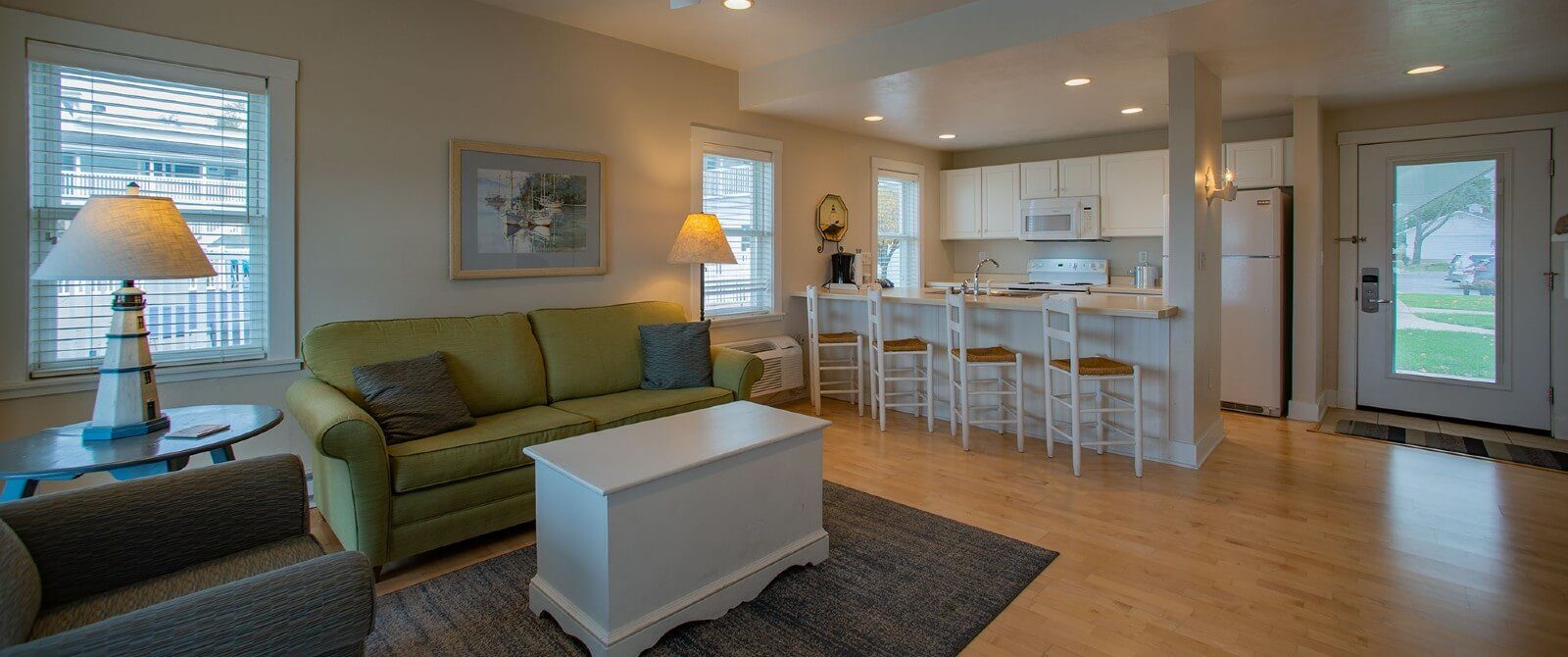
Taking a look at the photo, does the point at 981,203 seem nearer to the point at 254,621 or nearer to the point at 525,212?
the point at 525,212

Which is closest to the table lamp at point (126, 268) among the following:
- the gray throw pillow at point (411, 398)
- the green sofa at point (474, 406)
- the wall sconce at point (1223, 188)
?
the green sofa at point (474, 406)

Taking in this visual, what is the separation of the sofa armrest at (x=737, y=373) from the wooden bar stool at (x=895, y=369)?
1.07 meters

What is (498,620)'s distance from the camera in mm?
2268

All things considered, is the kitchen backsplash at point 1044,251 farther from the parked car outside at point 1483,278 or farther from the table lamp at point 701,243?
the table lamp at point 701,243

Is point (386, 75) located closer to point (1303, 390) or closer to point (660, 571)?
point (660, 571)

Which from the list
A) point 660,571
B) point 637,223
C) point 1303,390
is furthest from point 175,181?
point 1303,390

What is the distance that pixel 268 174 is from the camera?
3.04m

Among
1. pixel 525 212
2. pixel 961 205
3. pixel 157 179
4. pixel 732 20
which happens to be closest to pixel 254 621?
pixel 157 179

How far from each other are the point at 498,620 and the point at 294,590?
3.53ft

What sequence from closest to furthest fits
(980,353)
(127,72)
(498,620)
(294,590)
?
(294,590), (498,620), (127,72), (980,353)

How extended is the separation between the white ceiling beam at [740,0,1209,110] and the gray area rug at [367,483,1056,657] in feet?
7.79

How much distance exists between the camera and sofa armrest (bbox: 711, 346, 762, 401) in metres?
3.89

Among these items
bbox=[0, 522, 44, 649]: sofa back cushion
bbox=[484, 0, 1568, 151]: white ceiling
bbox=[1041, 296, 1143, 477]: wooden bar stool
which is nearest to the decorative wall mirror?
bbox=[484, 0, 1568, 151]: white ceiling

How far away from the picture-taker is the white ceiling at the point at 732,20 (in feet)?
12.2
